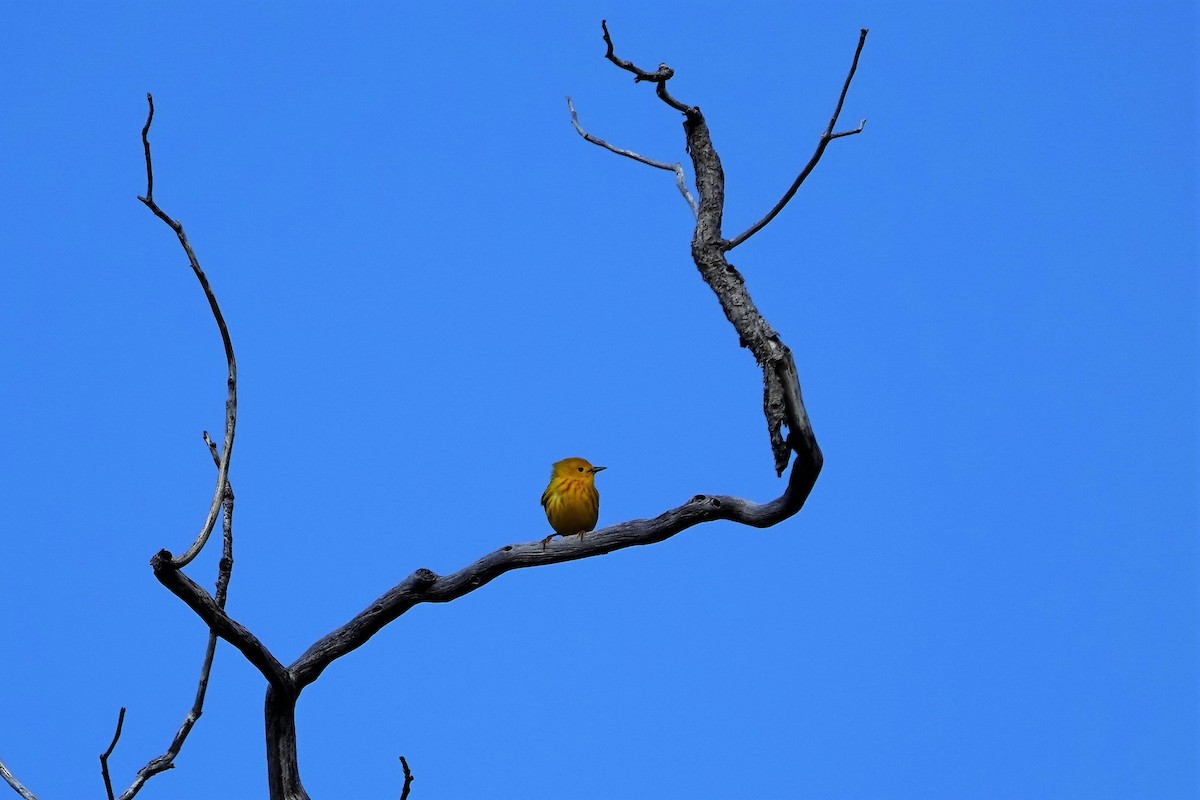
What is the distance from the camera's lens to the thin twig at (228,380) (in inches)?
193

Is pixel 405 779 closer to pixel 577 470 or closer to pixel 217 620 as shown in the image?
pixel 217 620

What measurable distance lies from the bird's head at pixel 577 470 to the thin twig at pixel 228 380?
7.12 ft

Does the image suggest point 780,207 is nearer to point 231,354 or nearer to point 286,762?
point 231,354

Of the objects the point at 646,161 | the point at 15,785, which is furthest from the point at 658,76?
the point at 15,785

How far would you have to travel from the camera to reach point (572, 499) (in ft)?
22.6

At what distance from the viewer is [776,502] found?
5.17m

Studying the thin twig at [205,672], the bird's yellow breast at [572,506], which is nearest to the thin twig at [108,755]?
the thin twig at [205,672]

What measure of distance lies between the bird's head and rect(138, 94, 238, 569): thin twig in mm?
2169

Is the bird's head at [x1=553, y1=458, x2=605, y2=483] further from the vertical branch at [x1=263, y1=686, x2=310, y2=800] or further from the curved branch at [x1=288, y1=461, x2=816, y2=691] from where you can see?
the vertical branch at [x1=263, y1=686, x2=310, y2=800]

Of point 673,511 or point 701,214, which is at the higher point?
point 701,214

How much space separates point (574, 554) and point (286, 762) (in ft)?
5.59

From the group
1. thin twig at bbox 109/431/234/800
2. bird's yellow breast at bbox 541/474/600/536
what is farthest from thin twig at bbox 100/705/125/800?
bird's yellow breast at bbox 541/474/600/536

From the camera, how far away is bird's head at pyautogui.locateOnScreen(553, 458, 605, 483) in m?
7.10

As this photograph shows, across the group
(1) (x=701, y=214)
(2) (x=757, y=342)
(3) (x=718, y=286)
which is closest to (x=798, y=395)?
(2) (x=757, y=342)
